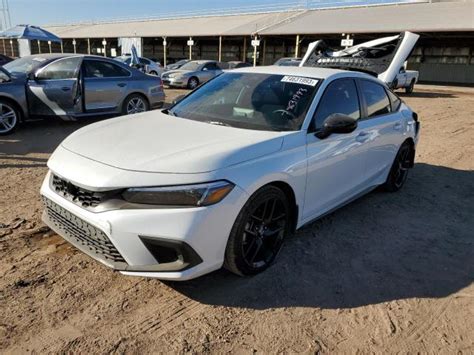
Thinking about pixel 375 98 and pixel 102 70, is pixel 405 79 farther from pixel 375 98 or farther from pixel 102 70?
pixel 375 98

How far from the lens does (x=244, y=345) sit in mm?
2631

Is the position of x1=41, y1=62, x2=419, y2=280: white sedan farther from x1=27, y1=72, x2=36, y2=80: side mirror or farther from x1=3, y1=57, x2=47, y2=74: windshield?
x1=3, y1=57, x2=47, y2=74: windshield

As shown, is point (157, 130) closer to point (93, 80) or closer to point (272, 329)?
point (272, 329)

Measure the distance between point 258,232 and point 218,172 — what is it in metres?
0.71

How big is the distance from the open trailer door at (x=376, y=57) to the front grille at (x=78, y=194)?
5.61 meters

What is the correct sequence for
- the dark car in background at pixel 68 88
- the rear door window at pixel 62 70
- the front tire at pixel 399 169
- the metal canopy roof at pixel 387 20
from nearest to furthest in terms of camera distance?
the front tire at pixel 399 169 < the dark car in background at pixel 68 88 < the rear door window at pixel 62 70 < the metal canopy roof at pixel 387 20

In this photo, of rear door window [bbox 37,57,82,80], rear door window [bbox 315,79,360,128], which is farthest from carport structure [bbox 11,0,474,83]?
rear door window [bbox 315,79,360,128]

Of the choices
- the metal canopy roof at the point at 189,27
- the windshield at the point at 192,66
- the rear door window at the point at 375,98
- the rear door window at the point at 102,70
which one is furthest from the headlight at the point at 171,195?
the metal canopy roof at the point at 189,27

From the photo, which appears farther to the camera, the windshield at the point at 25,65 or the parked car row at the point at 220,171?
the windshield at the point at 25,65

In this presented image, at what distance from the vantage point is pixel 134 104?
9.64m

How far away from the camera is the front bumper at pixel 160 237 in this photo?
8.74ft

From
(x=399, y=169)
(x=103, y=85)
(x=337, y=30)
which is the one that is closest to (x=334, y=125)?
(x=399, y=169)

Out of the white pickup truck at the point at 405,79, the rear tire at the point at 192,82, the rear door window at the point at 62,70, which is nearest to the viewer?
the rear door window at the point at 62,70

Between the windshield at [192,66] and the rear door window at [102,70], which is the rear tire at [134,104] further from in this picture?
the windshield at [192,66]
